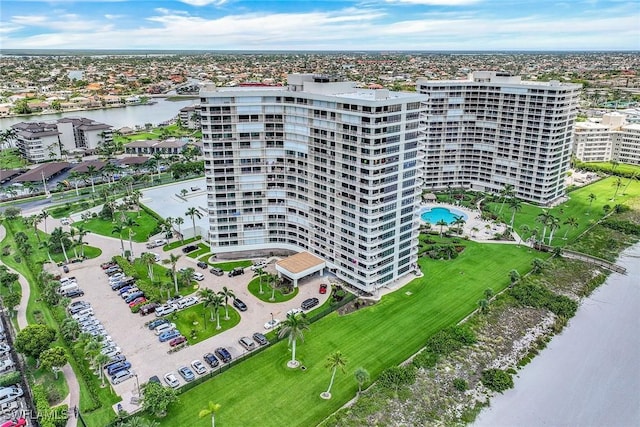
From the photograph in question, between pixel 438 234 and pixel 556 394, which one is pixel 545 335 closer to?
pixel 556 394

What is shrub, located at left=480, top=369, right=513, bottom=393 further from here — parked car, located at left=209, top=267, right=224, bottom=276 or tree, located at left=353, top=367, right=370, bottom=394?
parked car, located at left=209, top=267, right=224, bottom=276

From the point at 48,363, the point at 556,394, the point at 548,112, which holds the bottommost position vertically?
the point at 556,394

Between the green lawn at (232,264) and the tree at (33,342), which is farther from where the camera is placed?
the green lawn at (232,264)

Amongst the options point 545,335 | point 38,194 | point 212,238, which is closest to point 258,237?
point 212,238

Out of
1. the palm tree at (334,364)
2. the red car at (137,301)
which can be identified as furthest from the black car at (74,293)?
the palm tree at (334,364)

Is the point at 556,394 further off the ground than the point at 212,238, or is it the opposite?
the point at 212,238

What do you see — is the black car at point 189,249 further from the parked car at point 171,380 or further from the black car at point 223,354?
the parked car at point 171,380
